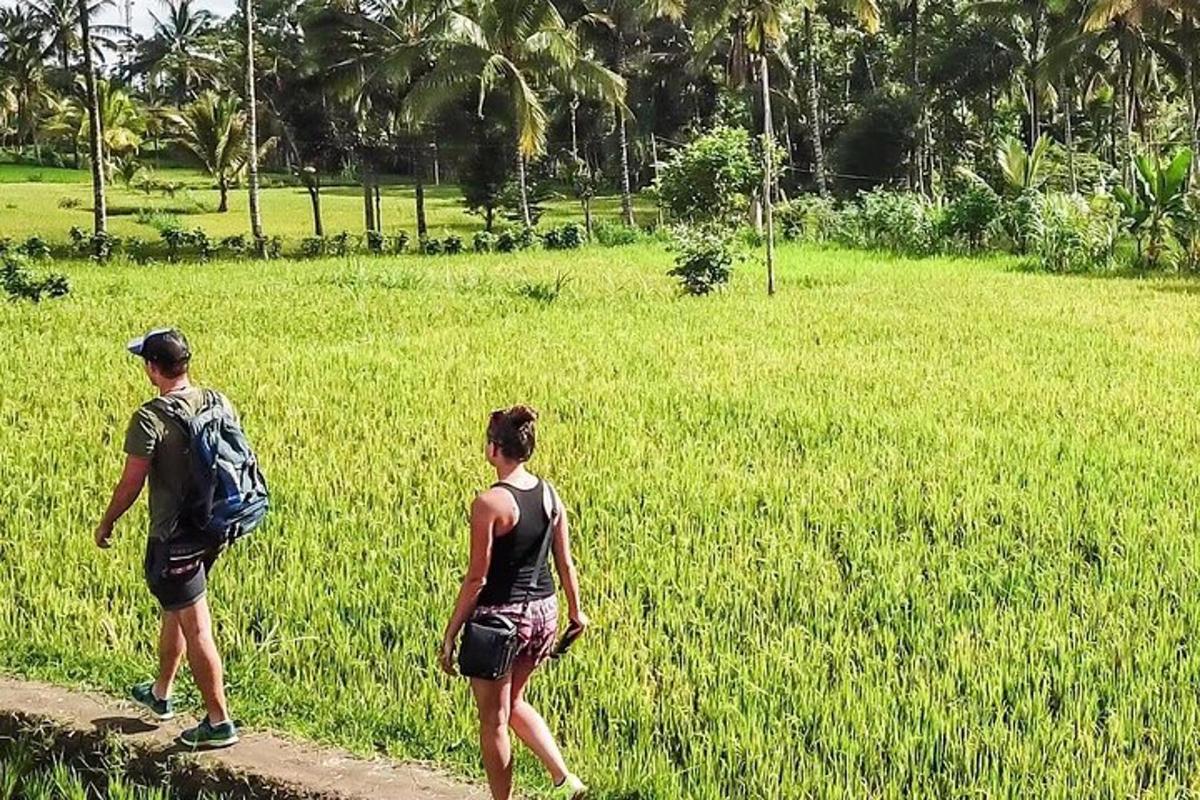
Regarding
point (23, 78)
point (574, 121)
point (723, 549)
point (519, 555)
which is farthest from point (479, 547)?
point (23, 78)

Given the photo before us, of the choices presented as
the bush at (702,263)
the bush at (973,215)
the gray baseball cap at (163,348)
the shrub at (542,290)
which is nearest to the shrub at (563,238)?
the bush at (973,215)

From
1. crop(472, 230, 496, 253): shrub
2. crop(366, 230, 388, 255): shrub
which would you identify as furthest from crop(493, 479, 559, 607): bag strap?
crop(366, 230, 388, 255): shrub

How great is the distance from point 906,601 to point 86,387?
6.36 m

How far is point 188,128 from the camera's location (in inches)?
1411

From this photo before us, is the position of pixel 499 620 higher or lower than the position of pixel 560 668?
higher

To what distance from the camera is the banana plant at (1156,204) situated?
706 inches

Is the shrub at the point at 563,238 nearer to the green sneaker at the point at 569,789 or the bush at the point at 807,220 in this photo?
the bush at the point at 807,220

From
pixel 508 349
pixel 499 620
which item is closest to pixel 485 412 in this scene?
pixel 508 349

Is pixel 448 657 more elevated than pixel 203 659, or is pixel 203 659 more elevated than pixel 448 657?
pixel 448 657

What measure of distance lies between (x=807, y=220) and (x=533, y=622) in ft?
77.7

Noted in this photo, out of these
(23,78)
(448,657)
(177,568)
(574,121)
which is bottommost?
(448,657)

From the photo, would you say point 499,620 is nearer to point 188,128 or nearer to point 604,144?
point 188,128

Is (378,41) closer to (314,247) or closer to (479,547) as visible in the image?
(314,247)

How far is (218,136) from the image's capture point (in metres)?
34.1
